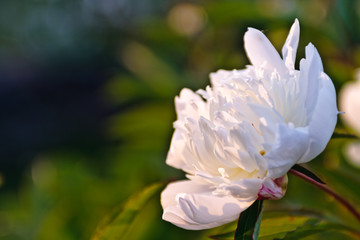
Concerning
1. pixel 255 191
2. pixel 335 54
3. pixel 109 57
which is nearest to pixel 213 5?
pixel 335 54

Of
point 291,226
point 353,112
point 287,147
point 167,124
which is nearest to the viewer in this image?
point 287,147

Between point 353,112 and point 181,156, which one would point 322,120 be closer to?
point 181,156

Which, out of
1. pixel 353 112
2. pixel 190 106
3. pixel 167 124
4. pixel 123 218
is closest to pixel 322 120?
pixel 190 106

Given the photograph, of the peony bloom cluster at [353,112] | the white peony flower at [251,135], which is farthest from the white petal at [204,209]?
the peony bloom cluster at [353,112]

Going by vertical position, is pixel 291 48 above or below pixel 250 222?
above

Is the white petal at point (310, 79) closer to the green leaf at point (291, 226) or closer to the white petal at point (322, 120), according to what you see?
the white petal at point (322, 120)

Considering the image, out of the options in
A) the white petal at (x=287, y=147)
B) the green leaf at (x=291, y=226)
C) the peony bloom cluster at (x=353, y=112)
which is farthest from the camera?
the peony bloom cluster at (x=353, y=112)
